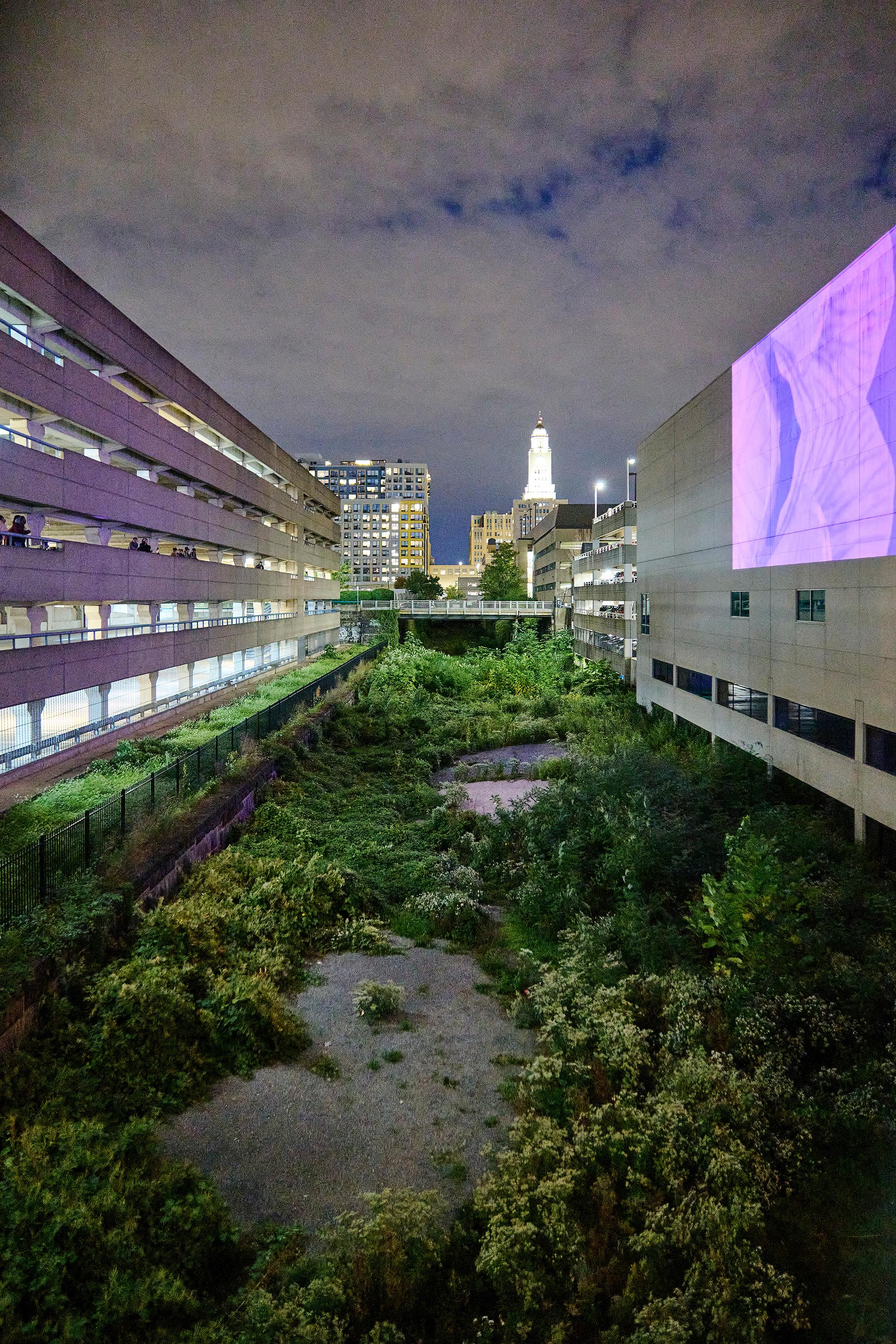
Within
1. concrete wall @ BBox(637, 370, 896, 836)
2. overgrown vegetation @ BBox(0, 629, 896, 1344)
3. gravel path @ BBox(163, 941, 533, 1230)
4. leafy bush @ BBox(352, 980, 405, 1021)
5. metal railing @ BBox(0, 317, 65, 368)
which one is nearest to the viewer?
overgrown vegetation @ BBox(0, 629, 896, 1344)

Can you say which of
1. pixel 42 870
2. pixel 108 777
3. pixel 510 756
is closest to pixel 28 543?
pixel 108 777

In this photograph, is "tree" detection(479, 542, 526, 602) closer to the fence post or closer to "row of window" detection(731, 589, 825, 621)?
"row of window" detection(731, 589, 825, 621)

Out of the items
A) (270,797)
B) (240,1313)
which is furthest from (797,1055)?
(270,797)

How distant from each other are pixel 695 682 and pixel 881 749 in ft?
37.2

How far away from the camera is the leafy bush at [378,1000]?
1030 cm

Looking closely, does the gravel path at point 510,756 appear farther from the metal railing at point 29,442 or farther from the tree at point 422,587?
the tree at point 422,587

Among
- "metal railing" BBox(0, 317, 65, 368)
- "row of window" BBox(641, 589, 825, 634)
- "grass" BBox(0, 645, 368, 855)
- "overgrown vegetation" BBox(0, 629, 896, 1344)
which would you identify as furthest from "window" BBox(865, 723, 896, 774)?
"metal railing" BBox(0, 317, 65, 368)

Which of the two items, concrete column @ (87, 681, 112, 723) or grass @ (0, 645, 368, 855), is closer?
grass @ (0, 645, 368, 855)

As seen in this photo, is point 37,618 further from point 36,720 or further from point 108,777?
point 108,777

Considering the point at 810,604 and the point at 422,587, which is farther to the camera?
the point at 422,587

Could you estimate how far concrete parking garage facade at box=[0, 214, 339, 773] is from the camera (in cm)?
1698

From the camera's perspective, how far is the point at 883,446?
1256 cm

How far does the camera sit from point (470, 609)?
6881 cm

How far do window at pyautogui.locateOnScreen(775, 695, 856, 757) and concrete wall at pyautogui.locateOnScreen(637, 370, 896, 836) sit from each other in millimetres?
193
